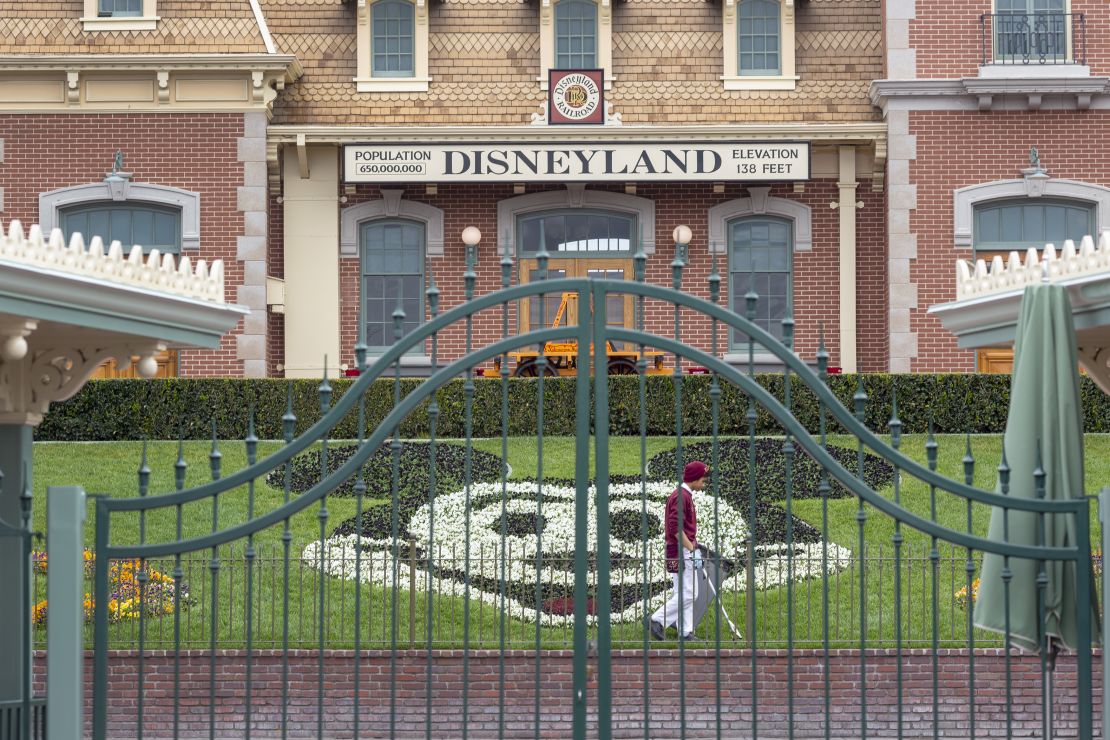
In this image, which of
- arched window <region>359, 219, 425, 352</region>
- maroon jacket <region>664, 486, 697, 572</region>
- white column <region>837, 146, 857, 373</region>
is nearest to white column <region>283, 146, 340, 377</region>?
arched window <region>359, 219, 425, 352</region>

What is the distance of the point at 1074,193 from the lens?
25.5 meters

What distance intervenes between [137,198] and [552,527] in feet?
35.1

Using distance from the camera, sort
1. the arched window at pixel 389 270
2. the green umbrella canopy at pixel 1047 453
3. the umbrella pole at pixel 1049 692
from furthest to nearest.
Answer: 1. the arched window at pixel 389 270
2. the green umbrella canopy at pixel 1047 453
3. the umbrella pole at pixel 1049 692

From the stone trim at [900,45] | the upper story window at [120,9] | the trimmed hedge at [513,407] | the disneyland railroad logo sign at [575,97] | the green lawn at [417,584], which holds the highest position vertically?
the upper story window at [120,9]

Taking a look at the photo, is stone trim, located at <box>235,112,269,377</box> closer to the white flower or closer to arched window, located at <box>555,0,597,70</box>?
arched window, located at <box>555,0,597,70</box>

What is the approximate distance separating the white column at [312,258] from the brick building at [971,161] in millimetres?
8619

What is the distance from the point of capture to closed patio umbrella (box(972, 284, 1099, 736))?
8.38 m

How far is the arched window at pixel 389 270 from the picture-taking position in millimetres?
26453

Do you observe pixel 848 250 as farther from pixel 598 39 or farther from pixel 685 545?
pixel 685 545

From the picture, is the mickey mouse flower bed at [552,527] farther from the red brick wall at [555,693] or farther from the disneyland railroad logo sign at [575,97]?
the disneyland railroad logo sign at [575,97]

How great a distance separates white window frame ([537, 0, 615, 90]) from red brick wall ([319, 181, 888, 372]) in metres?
2.12

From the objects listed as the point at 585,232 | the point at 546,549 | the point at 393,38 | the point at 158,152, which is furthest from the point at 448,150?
the point at 546,549

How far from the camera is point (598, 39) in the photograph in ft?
88.7

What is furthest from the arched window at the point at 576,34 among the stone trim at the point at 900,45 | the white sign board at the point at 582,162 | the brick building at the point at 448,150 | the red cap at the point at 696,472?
the red cap at the point at 696,472
